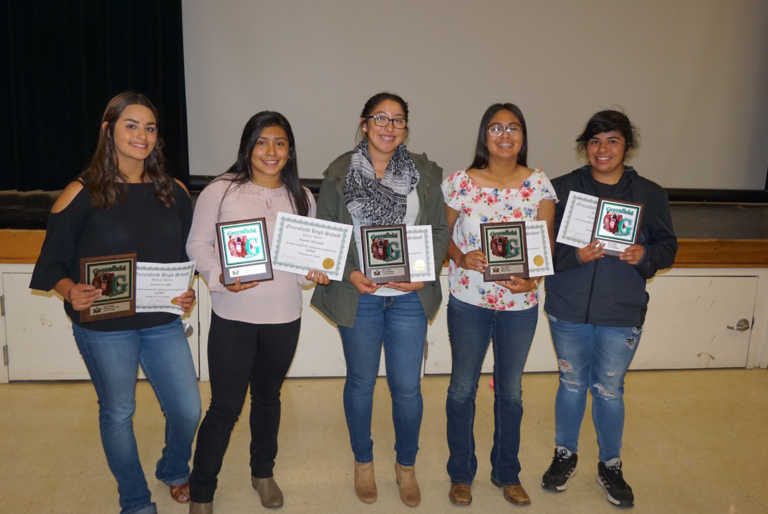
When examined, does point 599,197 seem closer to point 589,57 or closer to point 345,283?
point 345,283

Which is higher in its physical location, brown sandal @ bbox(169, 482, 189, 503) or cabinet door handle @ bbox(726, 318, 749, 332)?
cabinet door handle @ bbox(726, 318, 749, 332)

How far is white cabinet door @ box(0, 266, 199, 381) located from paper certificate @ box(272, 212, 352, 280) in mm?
1483

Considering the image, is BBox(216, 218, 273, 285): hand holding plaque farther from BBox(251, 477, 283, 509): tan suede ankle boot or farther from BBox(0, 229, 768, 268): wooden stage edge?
BBox(0, 229, 768, 268): wooden stage edge

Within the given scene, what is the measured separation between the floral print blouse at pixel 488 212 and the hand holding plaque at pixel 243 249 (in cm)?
69

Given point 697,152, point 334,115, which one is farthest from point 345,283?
point 697,152

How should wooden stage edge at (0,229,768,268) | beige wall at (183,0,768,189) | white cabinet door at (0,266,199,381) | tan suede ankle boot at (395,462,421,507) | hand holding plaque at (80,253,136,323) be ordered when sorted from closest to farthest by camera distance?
hand holding plaque at (80,253,136,323) → tan suede ankle boot at (395,462,421,507) → white cabinet door at (0,266,199,381) → wooden stage edge at (0,229,768,268) → beige wall at (183,0,768,189)

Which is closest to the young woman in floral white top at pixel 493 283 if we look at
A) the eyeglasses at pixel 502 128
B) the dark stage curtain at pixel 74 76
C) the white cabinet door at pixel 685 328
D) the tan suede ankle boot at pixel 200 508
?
the eyeglasses at pixel 502 128

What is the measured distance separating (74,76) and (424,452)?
3418mm

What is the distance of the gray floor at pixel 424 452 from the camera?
7.18ft

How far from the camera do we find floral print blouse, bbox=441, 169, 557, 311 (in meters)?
2.00

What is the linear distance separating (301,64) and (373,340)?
2.69 meters

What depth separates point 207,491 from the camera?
1973 millimetres

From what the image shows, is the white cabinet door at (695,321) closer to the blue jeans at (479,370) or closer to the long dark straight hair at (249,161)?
the blue jeans at (479,370)

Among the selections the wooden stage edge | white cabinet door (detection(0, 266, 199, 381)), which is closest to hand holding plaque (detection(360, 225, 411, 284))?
white cabinet door (detection(0, 266, 199, 381))
